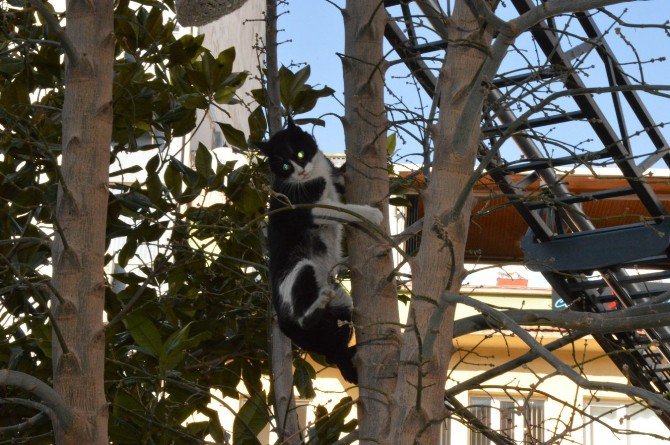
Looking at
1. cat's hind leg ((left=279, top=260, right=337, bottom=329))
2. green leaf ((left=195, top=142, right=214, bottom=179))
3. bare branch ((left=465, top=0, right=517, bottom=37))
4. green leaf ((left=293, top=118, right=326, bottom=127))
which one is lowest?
cat's hind leg ((left=279, top=260, right=337, bottom=329))

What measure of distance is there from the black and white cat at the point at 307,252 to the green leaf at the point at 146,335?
565mm

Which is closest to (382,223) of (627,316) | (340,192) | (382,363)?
(382,363)

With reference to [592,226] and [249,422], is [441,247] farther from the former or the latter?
[592,226]

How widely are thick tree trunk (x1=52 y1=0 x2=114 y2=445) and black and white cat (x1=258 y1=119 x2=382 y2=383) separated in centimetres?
91

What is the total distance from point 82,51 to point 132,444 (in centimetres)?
167

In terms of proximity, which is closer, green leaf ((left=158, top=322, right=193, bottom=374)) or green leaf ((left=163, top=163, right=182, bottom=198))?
green leaf ((left=158, top=322, right=193, bottom=374))

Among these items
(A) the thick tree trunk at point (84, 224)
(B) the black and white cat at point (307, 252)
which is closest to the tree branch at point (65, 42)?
(A) the thick tree trunk at point (84, 224)

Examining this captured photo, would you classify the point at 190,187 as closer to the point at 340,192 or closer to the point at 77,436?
the point at 340,192

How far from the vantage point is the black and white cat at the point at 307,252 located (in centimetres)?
376

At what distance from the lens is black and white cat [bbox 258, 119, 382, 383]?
376 centimetres

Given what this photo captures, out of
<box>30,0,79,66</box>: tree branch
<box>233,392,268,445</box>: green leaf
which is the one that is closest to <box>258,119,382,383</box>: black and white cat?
<box>233,392,268,445</box>: green leaf

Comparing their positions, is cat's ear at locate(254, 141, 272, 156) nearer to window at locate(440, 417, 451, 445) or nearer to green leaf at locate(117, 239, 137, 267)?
green leaf at locate(117, 239, 137, 267)

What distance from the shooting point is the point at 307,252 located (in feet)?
13.2

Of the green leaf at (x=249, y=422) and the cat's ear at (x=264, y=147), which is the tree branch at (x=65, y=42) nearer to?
the cat's ear at (x=264, y=147)
